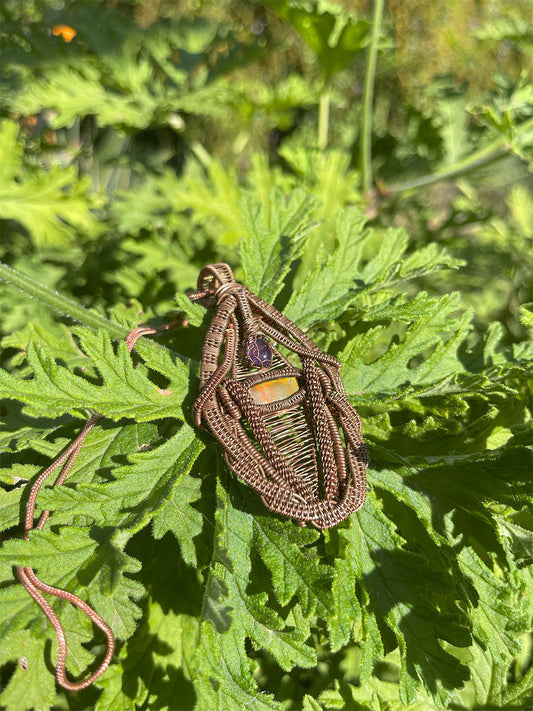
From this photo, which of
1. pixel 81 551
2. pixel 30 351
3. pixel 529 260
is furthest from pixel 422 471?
pixel 529 260

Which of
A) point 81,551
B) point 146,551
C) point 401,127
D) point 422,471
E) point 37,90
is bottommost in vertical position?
point 146,551

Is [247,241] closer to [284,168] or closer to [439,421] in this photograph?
[439,421]

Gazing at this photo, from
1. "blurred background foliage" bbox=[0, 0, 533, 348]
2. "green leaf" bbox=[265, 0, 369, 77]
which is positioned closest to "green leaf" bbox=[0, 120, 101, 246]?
"blurred background foliage" bbox=[0, 0, 533, 348]

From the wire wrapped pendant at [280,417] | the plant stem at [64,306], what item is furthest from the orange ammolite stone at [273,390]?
the plant stem at [64,306]

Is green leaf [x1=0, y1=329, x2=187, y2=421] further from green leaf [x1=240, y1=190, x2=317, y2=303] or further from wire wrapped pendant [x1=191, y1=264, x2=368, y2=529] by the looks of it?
green leaf [x1=240, y1=190, x2=317, y2=303]

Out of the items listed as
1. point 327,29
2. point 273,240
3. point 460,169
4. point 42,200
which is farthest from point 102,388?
point 460,169

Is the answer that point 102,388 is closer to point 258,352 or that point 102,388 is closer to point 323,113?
point 258,352
